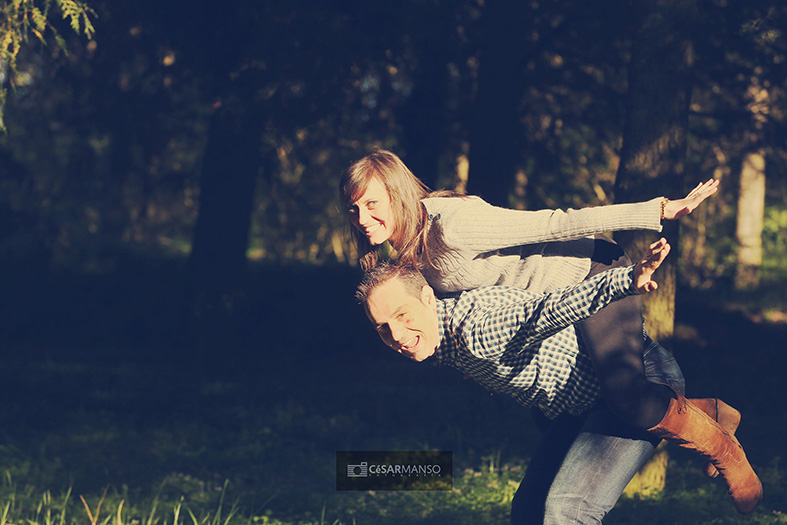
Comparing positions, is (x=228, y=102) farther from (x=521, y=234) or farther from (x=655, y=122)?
(x=521, y=234)

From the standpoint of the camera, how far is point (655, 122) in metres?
6.09

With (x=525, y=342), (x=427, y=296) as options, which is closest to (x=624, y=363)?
(x=525, y=342)

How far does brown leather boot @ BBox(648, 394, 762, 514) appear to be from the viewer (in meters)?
3.14

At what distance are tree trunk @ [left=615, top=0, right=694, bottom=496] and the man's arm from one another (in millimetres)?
3189

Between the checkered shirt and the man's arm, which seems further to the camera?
the checkered shirt

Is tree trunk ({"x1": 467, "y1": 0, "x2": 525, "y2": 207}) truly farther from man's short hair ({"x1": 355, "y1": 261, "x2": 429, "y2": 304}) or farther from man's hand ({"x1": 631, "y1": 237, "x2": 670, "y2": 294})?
man's hand ({"x1": 631, "y1": 237, "x2": 670, "y2": 294})

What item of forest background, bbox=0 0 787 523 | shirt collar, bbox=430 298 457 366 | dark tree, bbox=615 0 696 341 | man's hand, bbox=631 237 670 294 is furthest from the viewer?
forest background, bbox=0 0 787 523

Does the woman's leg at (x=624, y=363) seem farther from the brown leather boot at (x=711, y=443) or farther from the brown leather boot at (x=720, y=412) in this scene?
the brown leather boot at (x=720, y=412)

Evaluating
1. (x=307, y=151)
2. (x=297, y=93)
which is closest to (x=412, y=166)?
(x=307, y=151)

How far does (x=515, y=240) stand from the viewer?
123 inches

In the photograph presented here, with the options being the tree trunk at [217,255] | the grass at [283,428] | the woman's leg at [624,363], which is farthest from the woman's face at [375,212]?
the tree trunk at [217,255]

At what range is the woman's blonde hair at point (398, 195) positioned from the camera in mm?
3203

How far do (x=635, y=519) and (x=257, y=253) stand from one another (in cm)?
2574

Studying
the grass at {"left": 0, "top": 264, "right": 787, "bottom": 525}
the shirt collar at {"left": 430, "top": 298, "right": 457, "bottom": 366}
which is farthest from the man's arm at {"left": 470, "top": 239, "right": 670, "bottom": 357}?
the grass at {"left": 0, "top": 264, "right": 787, "bottom": 525}
